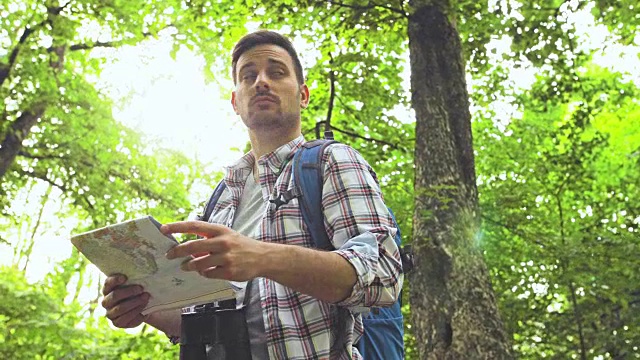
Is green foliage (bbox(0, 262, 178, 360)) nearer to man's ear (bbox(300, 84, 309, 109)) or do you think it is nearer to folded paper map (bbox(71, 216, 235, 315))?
man's ear (bbox(300, 84, 309, 109))

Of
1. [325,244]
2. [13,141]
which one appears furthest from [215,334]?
[13,141]

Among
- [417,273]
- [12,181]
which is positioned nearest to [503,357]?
[417,273]

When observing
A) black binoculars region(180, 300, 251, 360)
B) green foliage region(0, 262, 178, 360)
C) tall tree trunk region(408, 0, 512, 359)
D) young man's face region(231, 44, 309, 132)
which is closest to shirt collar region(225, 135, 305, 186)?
young man's face region(231, 44, 309, 132)

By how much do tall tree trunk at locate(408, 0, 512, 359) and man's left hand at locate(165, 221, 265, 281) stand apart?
291 cm

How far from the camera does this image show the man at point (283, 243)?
135 centimetres

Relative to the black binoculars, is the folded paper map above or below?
above

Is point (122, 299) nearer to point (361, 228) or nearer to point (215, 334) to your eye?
point (215, 334)

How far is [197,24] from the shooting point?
694cm

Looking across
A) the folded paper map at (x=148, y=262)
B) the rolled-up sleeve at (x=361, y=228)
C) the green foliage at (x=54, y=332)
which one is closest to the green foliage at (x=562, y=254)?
the green foliage at (x=54, y=332)

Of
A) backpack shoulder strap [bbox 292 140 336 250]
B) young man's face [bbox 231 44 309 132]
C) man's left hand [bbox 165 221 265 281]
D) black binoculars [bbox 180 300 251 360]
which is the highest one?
young man's face [bbox 231 44 309 132]

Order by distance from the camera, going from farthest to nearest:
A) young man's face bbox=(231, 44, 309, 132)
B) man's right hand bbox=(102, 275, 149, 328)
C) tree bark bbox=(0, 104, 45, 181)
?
tree bark bbox=(0, 104, 45, 181)
young man's face bbox=(231, 44, 309, 132)
man's right hand bbox=(102, 275, 149, 328)

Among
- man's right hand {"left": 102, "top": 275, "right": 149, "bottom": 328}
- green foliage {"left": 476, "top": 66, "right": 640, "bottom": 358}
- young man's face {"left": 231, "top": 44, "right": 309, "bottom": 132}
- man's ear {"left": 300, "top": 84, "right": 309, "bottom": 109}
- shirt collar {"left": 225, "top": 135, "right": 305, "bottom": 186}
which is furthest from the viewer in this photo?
green foliage {"left": 476, "top": 66, "right": 640, "bottom": 358}

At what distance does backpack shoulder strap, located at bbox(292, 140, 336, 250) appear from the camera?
1.66 metres

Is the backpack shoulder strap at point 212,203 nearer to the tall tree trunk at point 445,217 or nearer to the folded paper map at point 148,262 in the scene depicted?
the folded paper map at point 148,262
